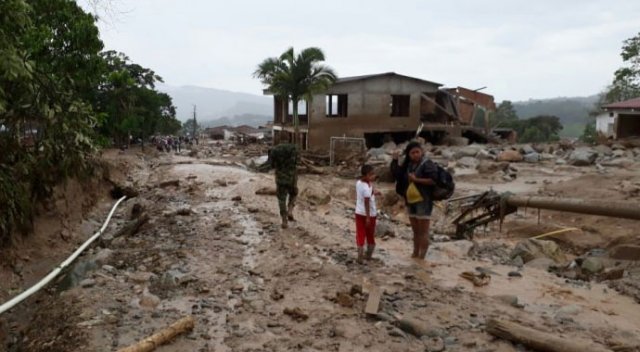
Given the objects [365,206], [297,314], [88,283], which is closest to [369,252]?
[365,206]

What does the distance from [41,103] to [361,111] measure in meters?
22.8

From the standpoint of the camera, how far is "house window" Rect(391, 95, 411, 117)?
100ft

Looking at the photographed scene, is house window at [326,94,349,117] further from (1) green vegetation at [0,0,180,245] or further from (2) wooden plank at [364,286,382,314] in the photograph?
(2) wooden plank at [364,286,382,314]

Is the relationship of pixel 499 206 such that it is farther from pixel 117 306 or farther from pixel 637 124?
pixel 637 124

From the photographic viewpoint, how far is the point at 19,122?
679 cm

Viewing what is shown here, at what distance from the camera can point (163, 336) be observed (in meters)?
4.42

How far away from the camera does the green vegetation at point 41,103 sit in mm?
5110

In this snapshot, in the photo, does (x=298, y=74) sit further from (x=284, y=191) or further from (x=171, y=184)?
(x=284, y=191)

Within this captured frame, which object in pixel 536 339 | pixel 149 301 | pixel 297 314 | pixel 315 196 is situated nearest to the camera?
pixel 536 339

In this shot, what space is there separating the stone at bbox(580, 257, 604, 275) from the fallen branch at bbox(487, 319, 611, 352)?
3.38 metres

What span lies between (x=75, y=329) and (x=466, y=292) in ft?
13.1

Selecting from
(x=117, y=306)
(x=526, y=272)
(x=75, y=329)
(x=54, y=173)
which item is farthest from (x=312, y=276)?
(x=54, y=173)

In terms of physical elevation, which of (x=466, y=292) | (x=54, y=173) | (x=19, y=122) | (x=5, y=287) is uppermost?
(x=19, y=122)

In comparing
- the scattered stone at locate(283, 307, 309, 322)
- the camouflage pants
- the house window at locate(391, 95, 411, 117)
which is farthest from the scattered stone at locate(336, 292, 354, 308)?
the house window at locate(391, 95, 411, 117)
